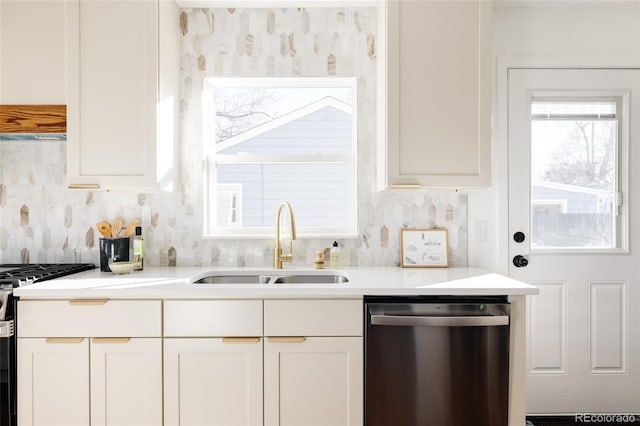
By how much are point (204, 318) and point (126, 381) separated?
0.43 m

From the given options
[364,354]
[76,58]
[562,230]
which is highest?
[76,58]

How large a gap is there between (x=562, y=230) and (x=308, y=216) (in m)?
1.51

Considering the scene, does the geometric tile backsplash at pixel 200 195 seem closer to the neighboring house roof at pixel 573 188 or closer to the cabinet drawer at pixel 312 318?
the neighboring house roof at pixel 573 188

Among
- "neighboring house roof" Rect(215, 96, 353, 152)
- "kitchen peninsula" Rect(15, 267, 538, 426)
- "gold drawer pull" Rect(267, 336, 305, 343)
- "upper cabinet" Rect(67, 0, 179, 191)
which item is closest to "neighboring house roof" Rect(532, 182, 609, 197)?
"kitchen peninsula" Rect(15, 267, 538, 426)

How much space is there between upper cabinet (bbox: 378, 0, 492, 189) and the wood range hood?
1.65m

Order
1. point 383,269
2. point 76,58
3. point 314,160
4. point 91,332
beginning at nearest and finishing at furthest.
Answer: point 91,332 → point 76,58 → point 383,269 → point 314,160

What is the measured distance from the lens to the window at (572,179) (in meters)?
2.34

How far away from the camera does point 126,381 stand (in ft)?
5.60

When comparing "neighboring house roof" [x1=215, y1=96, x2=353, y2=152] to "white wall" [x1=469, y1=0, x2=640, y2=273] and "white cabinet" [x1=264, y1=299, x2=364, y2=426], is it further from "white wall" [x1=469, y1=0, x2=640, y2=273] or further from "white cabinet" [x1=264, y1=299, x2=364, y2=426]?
"white cabinet" [x1=264, y1=299, x2=364, y2=426]

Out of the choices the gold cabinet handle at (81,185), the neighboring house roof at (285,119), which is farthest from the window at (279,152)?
the gold cabinet handle at (81,185)

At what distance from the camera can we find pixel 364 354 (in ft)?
5.63

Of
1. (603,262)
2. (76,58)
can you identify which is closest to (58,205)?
(76,58)

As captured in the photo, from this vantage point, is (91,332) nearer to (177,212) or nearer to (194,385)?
(194,385)

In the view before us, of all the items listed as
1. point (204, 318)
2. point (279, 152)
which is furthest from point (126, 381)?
point (279, 152)
